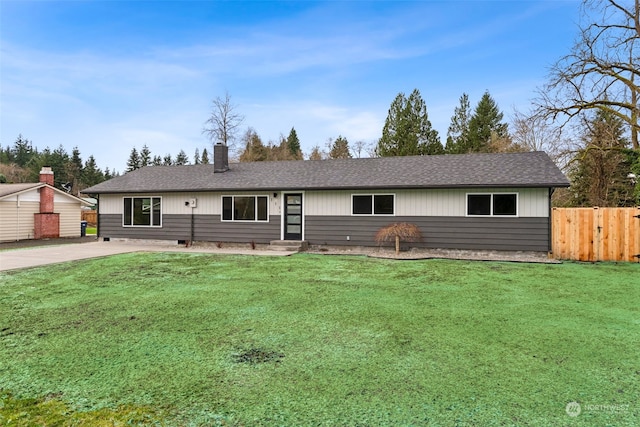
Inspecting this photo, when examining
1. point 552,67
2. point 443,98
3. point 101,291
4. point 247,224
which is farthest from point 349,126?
point 101,291

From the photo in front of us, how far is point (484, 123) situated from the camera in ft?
91.3

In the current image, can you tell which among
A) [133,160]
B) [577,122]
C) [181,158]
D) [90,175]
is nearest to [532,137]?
[577,122]

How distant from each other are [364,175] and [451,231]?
10.8ft

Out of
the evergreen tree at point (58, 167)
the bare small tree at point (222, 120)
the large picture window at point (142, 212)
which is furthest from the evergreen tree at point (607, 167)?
the evergreen tree at point (58, 167)

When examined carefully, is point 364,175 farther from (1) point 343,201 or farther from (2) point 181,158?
(2) point 181,158

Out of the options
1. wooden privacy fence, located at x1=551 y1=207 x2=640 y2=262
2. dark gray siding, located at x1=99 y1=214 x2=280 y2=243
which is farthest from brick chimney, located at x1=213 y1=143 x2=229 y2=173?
wooden privacy fence, located at x1=551 y1=207 x2=640 y2=262

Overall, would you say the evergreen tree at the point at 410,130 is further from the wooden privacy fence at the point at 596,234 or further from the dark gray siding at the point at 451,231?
the wooden privacy fence at the point at 596,234

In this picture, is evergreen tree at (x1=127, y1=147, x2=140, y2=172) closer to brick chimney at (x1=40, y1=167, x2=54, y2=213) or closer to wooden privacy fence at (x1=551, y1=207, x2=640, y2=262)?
brick chimney at (x1=40, y1=167, x2=54, y2=213)

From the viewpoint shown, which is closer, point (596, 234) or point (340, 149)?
point (596, 234)

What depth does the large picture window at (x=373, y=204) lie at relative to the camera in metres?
10.9

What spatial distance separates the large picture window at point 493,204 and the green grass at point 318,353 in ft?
12.4

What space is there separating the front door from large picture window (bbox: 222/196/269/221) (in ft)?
2.31

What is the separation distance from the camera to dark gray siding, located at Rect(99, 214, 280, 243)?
39.6 feet

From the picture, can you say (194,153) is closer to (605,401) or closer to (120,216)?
(120,216)
